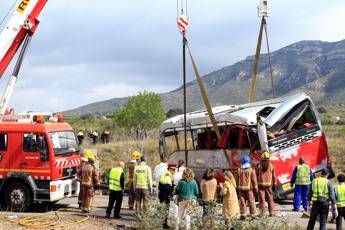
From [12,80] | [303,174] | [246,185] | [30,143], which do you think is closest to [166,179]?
[246,185]

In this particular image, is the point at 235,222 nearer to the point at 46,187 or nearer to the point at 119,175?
the point at 119,175

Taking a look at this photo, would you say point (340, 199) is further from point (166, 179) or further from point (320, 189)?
point (166, 179)

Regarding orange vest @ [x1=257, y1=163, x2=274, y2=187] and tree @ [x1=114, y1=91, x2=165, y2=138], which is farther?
tree @ [x1=114, y1=91, x2=165, y2=138]

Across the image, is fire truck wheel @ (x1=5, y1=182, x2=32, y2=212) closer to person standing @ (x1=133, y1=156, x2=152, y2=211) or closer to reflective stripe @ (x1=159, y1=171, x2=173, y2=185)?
person standing @ (x1=133, y1=156, x2=152, y2=211)

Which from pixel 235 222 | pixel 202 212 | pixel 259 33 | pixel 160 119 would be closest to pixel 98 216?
pixel 202 212

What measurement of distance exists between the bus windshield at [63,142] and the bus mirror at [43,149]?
0.24 m

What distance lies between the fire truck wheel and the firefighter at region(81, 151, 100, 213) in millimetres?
1545

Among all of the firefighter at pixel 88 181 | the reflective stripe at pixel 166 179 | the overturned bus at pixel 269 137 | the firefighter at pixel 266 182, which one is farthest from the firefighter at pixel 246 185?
the firefighter at pixel 88 181

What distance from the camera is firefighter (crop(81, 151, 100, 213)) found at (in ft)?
47.6

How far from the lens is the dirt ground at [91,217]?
506 inches

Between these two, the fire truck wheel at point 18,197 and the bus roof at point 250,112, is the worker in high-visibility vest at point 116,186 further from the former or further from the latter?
the bus roof at point 250,112

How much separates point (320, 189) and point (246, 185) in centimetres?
236

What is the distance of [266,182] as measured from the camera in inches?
539

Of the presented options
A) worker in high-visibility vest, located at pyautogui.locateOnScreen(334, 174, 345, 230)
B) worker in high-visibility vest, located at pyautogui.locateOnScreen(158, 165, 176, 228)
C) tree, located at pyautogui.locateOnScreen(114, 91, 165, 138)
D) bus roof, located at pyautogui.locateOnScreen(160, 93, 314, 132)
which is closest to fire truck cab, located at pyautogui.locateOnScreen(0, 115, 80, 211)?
worker in high-visibility vest, located at pyautogui.locateOnScreen(158, 165, 176, 228)
